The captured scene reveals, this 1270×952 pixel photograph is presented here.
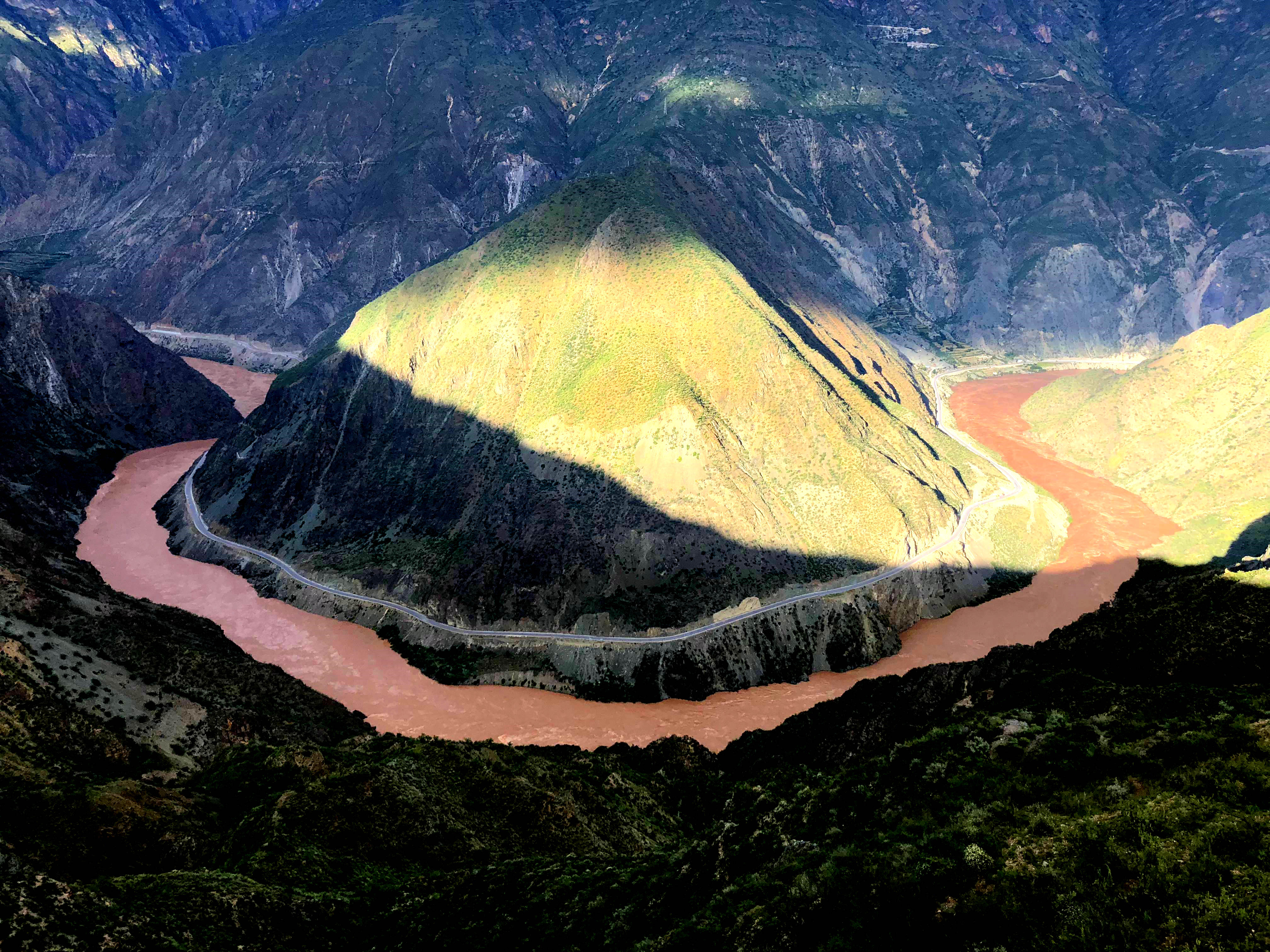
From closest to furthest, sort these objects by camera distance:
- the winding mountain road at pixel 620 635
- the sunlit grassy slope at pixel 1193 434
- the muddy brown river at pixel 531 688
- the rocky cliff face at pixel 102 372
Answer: the muddy brown river at pixel 531 688 → the winding mountain road at pixel 620 635 → the sunlit grassy slope at pixel 1193 434 → the rocky cliff face at pixel 102 372

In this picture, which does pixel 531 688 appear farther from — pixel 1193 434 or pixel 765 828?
pixel 1193 434

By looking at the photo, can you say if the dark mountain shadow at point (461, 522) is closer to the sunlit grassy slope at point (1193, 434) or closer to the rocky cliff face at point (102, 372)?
the rocky cliff face at point (102, 372)

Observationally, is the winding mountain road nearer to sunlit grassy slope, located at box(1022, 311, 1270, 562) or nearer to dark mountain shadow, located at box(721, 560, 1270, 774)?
dark mountain shadow, located at box(721, 560, 1270, 774)

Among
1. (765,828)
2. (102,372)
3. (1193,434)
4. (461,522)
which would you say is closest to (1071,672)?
(765,828)

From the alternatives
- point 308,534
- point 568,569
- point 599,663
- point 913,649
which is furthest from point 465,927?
point 308,534

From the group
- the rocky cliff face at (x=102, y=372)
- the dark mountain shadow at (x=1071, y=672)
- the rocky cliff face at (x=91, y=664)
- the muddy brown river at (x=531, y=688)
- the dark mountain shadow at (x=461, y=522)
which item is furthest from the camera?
the rocky cliff face at (x=102, y=372)

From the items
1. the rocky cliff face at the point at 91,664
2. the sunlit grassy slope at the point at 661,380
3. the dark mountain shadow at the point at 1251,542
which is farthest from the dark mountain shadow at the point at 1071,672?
the dark mountain shadow at the point at 1251,542

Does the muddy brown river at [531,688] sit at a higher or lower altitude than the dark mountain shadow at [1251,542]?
lower
